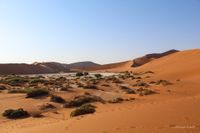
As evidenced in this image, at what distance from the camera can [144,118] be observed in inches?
508

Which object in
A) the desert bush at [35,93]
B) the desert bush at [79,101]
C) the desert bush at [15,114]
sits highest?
the desert bush at [35,93]

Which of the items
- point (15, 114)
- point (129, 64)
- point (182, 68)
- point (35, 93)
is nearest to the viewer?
point (15, 114)

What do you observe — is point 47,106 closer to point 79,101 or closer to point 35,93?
point 79,101

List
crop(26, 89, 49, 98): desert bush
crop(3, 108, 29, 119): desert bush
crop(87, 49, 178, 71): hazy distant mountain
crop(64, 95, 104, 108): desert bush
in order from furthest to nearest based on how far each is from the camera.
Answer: crop(87, 49, 178, 71): hazy distant mountain
crop(26, 89, 49, 98): desert bush
crop(64, 95, 104, 108): desert bush
crop(3, 108, 29, 119): desert bush

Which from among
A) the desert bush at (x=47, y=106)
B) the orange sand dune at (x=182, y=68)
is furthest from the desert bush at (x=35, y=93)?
the orange sand dune at (x=182, y=68)

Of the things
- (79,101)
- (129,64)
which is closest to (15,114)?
(79,101)

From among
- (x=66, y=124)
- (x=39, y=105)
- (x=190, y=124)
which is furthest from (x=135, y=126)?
(x=39, y=105)

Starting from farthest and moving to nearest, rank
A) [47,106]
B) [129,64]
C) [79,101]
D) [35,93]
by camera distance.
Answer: [129,64]
[35,93]
[79,101]
[47,106]

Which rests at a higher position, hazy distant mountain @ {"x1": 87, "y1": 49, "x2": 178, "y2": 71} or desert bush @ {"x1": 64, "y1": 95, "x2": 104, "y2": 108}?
hazy distant mountain @ {"x1": 87, "y1": 49, "x2": 178, "y2": 71}

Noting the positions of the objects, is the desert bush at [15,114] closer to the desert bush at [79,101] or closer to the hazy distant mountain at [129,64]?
the desert bush at [79,101]

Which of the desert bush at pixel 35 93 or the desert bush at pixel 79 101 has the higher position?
the desert bush at pixel 35 93

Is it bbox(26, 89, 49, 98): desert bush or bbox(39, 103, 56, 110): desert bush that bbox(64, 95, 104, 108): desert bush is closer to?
bbox(39, 103, 56, 110): desert bush

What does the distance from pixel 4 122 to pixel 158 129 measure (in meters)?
8.85

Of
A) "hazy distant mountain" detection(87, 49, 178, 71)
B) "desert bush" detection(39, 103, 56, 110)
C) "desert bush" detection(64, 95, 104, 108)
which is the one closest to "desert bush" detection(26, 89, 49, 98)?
"desert bush" detection(64, 95, 104, 108)
